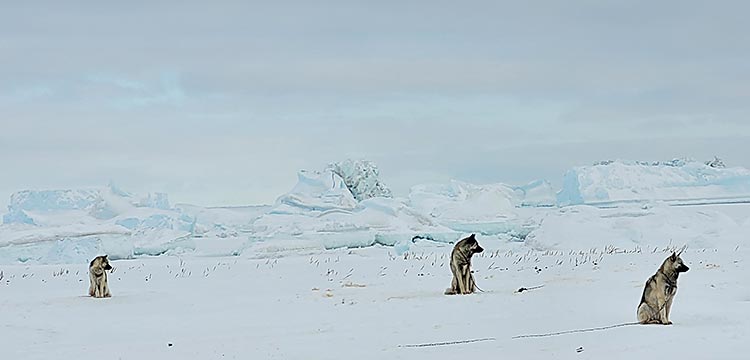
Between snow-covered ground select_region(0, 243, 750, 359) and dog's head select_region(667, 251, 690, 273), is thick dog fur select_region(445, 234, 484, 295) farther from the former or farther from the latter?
dog's head select_region(667, 251, 690, 273)

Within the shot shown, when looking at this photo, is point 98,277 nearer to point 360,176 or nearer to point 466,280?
point 466,280

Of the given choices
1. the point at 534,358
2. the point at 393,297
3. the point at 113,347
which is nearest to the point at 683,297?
the point at 393,297

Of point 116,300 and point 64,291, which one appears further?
point 64,291

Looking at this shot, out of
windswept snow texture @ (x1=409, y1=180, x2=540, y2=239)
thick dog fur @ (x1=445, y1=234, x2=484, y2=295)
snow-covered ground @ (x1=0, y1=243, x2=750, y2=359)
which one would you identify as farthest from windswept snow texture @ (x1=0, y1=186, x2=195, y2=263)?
thick dog fur @ (x1=445, y1=234, x2=484, y2=295)

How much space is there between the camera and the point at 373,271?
25.1m

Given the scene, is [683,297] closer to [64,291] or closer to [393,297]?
[393,297]

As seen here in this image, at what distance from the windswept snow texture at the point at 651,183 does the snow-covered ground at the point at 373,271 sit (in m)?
0.09

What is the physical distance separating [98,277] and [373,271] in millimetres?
8038

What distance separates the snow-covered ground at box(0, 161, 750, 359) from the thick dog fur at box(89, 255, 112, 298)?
275 mm

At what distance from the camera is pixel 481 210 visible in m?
46.6

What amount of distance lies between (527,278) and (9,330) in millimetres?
11509

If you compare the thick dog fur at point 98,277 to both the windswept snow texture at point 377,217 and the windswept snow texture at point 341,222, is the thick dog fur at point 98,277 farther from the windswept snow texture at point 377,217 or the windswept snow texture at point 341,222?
the windswept snow texture at point 341,222

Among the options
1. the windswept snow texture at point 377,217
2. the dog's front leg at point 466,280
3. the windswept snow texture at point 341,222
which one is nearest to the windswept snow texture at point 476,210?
the windswept snow texture at point 377,217

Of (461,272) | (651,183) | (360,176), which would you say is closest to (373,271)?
(461,272)
